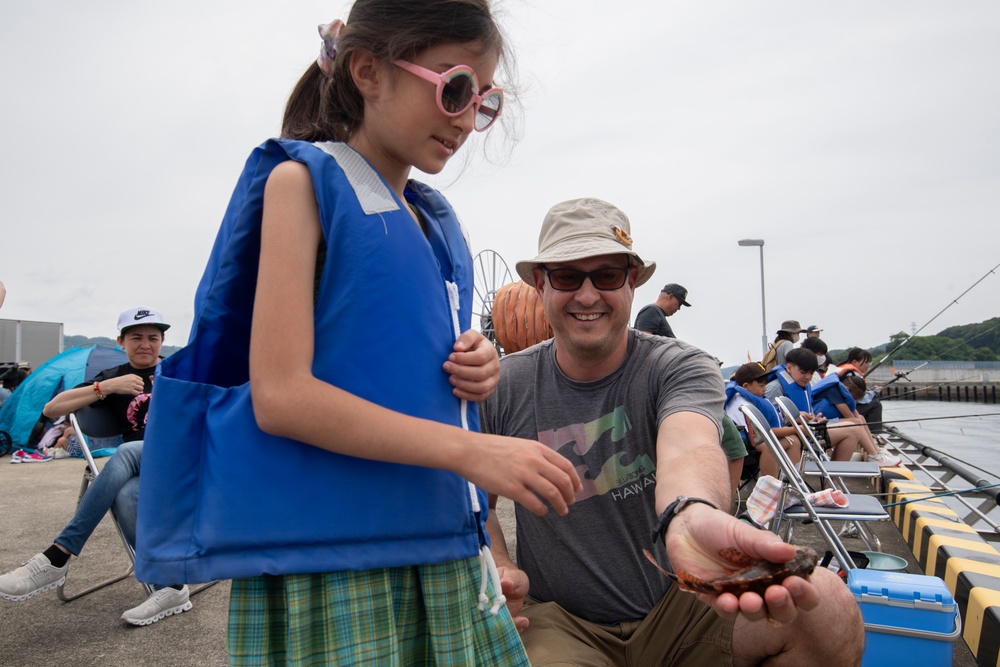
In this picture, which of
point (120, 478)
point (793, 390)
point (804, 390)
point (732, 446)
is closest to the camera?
point (120, 478)

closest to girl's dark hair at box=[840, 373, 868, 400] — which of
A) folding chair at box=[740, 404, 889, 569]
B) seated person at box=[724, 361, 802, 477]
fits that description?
seated person at box=[724, 361, 802, 477]

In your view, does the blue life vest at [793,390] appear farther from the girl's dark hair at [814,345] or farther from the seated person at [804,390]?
the girl's dark hair at [814,345]

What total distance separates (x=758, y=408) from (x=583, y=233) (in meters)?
4.96

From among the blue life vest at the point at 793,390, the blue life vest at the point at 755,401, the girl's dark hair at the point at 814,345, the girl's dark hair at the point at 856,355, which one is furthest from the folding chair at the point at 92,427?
the girl's dark hair at the point at 856,355

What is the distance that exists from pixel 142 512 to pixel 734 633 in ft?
4.95

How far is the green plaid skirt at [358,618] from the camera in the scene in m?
1.10

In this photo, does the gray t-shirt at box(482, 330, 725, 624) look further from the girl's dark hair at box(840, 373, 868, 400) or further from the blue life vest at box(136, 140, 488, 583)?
the girl's dark hair at box(840, 373, 868, 400)

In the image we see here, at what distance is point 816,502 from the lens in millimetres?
4281

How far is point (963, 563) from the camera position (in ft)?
12.6

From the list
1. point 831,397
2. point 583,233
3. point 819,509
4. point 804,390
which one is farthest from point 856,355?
point 583,233

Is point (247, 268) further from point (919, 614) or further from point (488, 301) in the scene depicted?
point (488, 301)

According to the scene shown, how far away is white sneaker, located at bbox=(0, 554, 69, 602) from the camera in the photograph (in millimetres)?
3328

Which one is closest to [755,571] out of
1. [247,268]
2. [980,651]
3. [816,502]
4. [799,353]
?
[247,268]

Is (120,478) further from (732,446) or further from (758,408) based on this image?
(758,408)
